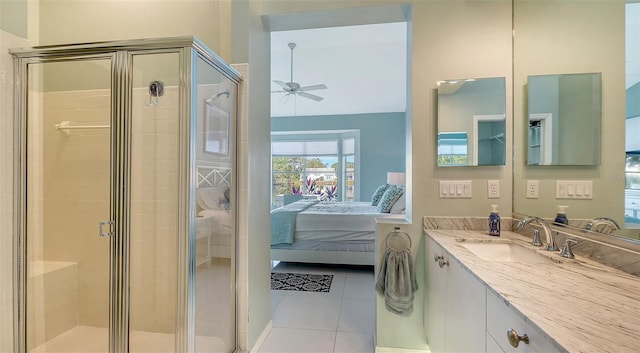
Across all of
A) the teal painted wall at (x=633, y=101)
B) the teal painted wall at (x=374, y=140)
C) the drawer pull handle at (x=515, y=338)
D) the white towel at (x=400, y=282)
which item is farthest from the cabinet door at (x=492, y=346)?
the teal painted wall at (x=374, y=140)

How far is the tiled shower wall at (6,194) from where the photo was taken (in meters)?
1.72

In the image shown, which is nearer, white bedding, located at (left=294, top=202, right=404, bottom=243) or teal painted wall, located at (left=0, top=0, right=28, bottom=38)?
teal painted wall, located at (left=0, top=0, right=28, bottom=38)

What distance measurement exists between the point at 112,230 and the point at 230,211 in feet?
2.21

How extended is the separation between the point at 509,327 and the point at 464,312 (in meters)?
0.39

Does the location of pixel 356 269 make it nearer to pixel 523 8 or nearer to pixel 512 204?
pixel 512 204

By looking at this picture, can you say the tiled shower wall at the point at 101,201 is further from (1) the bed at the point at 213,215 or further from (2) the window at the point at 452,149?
→ (2) the window at the point at 452,149

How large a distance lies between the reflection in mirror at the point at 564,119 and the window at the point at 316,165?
501 centimetres

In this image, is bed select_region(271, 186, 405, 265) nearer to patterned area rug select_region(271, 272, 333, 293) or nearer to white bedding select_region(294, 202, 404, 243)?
white bedding select_region(294, 202, 404, 243)

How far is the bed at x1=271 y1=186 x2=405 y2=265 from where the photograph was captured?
3.58 m

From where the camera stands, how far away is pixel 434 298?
1689 millimetres

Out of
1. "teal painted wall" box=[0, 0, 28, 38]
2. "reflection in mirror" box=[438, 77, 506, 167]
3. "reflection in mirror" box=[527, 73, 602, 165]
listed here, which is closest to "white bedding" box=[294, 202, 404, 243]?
"reflection in mirror" box=[438, 77, 506, 167]

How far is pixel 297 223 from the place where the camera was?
3.72m

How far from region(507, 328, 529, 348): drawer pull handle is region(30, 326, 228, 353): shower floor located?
4.95 ft

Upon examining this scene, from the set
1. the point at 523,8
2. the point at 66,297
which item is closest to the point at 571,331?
the point at 523,8
